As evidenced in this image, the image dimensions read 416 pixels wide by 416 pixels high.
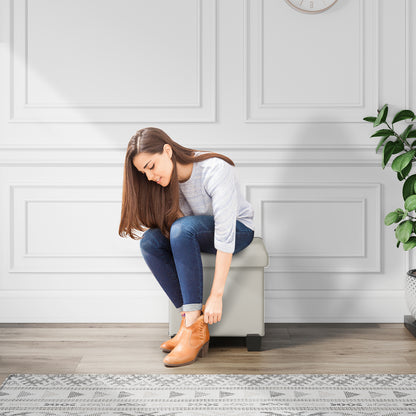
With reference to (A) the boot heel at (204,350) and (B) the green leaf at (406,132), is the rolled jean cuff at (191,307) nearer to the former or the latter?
(A) the boot heel at (204,350)

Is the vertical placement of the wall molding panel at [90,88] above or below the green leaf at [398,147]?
above

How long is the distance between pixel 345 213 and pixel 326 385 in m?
0.97

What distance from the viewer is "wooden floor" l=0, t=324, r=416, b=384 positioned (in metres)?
1.71

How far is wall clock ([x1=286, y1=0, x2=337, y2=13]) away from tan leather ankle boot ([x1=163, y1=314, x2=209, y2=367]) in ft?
4.73

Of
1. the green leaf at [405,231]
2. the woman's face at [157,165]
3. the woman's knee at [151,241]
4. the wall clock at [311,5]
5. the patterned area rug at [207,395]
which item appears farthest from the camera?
the wall clock at [311,5]

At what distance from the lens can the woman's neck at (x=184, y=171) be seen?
1.78 meters

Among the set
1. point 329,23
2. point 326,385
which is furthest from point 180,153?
point 329,23

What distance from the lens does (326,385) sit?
1547 millimetres

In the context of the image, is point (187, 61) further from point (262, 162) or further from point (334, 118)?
point (334, 118)

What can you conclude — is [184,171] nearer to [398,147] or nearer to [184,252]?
[184,252]

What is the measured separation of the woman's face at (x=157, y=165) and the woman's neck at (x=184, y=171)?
0.04 metres

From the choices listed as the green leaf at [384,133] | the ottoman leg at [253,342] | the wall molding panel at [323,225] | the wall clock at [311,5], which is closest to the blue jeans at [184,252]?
the ottoman leg at [253,342]

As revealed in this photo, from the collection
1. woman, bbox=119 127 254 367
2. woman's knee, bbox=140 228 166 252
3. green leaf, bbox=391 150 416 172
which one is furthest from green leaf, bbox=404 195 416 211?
woman's knee, bbox=140 228 166 252

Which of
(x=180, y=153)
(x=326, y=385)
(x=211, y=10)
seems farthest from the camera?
(x=211, y=10)
